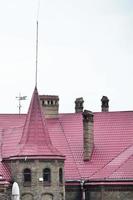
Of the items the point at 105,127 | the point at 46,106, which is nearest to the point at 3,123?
the point at 46,106

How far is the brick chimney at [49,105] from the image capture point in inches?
2785

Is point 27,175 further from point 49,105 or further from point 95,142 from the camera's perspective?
point 49,105

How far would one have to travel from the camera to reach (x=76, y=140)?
67875 mm

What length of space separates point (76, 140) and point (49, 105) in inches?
184

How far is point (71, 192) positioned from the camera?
64.4 meters

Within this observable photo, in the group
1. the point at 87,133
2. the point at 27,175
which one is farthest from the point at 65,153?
the point at 27,175

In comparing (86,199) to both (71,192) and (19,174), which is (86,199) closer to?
(71,192)

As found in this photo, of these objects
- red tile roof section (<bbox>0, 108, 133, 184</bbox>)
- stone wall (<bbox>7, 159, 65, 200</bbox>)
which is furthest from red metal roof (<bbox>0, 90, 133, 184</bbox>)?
stone wall (<bbox>7, 159, 65, 200</bbox>)

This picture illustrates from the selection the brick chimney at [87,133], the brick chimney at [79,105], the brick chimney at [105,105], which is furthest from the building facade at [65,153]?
the brick chimney at [105,105]

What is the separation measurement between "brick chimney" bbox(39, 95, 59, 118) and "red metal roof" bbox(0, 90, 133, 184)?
1.83 feet

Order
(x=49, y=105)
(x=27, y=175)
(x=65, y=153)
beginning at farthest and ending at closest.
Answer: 1. (x=49, y=105)
2. (x=65, y=153)
3. (x=27, y=175)

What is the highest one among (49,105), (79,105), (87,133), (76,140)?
(79,105)

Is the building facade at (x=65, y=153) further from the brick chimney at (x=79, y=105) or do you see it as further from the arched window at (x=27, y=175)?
the brick chimney at (x=79, y=105)

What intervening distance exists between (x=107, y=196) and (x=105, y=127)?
8.36 m
